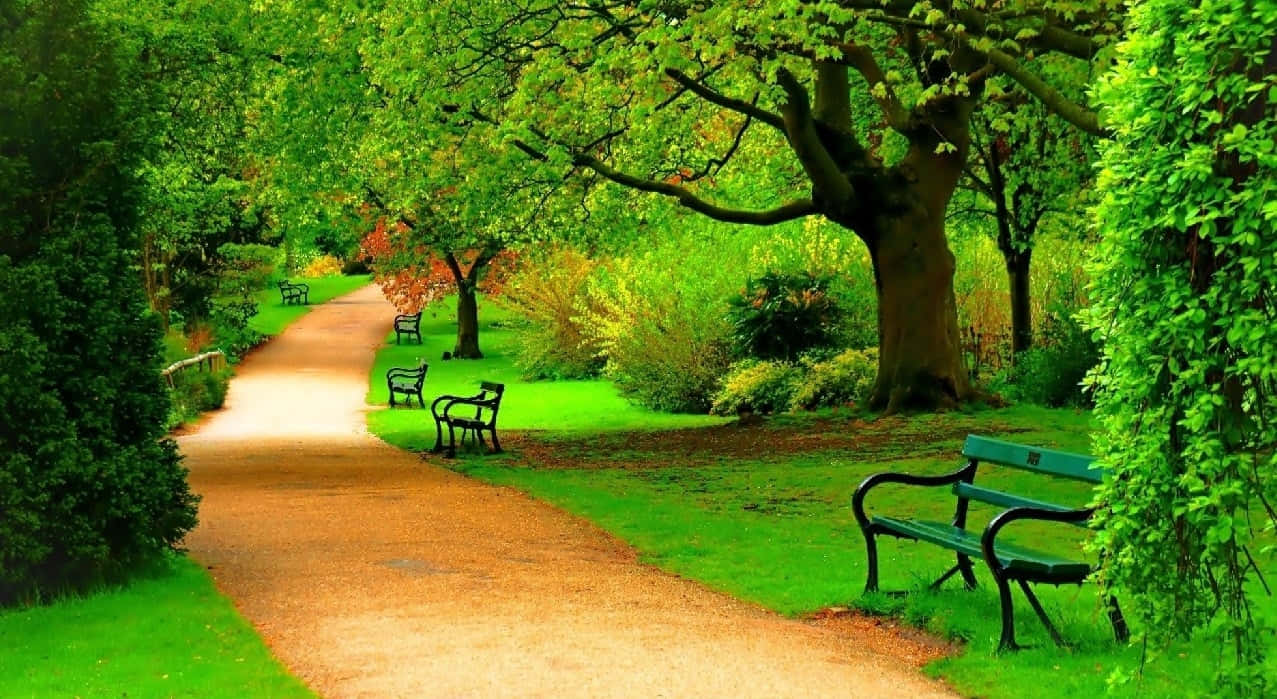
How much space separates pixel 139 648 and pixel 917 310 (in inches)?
560

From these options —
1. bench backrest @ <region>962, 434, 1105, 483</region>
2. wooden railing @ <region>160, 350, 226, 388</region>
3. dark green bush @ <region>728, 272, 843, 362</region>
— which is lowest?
bench backrest @ <region>962, 434, 1105, 483</region>

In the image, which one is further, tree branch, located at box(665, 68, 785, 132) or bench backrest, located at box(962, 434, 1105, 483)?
tree branch, located at box(665, 68, 785, 132)

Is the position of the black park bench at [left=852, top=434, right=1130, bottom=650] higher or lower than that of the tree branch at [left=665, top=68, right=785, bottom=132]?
lower

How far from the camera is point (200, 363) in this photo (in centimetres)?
3052

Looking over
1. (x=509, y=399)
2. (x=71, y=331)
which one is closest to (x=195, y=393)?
(x=509, y=399)

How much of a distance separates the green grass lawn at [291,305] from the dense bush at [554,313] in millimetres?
13541

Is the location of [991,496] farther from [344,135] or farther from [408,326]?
[408,326]

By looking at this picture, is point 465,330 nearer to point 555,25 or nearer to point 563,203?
point 563,203

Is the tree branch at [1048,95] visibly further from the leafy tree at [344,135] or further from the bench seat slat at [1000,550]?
the leafy tree at [344,135]

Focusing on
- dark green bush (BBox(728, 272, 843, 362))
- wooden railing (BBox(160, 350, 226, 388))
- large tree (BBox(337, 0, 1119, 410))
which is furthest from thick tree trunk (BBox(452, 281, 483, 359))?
large tree (BBox(337, 0, 1119, 410))

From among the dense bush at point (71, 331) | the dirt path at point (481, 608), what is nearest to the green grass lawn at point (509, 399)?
the dirt path at point (481, 608)

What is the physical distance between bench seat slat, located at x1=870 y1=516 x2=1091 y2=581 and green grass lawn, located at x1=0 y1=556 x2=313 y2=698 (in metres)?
3.47

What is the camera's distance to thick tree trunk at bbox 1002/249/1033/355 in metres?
23.2

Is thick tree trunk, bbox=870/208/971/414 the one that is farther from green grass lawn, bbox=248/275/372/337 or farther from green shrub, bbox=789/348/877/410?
green grass lawn, bbox=248/275/372/337
